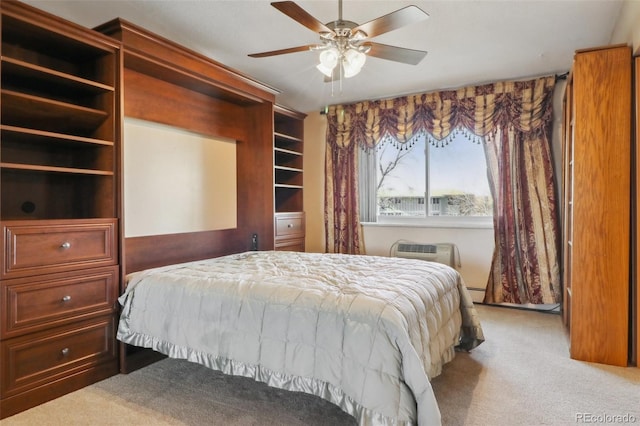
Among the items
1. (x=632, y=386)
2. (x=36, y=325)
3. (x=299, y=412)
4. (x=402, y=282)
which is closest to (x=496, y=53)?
(x=402, y=282)

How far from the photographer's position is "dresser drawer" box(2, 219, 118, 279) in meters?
1.96

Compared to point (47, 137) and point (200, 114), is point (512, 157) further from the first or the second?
point (47, 137)

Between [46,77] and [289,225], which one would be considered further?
[289,225]

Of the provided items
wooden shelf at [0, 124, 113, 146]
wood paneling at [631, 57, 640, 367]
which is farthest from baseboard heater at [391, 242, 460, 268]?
wooden shelf at [0, 124, 113, 146]

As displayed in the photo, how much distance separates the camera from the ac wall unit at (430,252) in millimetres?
4188

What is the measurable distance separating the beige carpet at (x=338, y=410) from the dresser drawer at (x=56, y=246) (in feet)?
2.54

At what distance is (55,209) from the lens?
2566 millimetres

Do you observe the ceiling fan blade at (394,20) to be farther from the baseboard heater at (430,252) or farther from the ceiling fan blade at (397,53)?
the baseboard heater at (430,252)

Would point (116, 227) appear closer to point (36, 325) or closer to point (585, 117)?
point (36, 325)

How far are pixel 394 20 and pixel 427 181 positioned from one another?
2.75 metres

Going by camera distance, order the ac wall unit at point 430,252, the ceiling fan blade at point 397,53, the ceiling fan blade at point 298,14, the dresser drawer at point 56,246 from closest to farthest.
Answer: the ceiling fan blade at point 298,14
the dresser drawer at point 56,246
the ceiling fan blade at point 397,53
the ac wall unit at point 430,252

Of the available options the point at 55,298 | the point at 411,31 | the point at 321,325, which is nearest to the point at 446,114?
the point at 411,31

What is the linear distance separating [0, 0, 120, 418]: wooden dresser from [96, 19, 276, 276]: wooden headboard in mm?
164

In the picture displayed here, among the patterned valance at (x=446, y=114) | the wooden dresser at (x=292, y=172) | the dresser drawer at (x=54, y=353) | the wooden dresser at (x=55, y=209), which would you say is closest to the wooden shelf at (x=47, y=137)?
the wooden dresser at (x=55, y=209)
